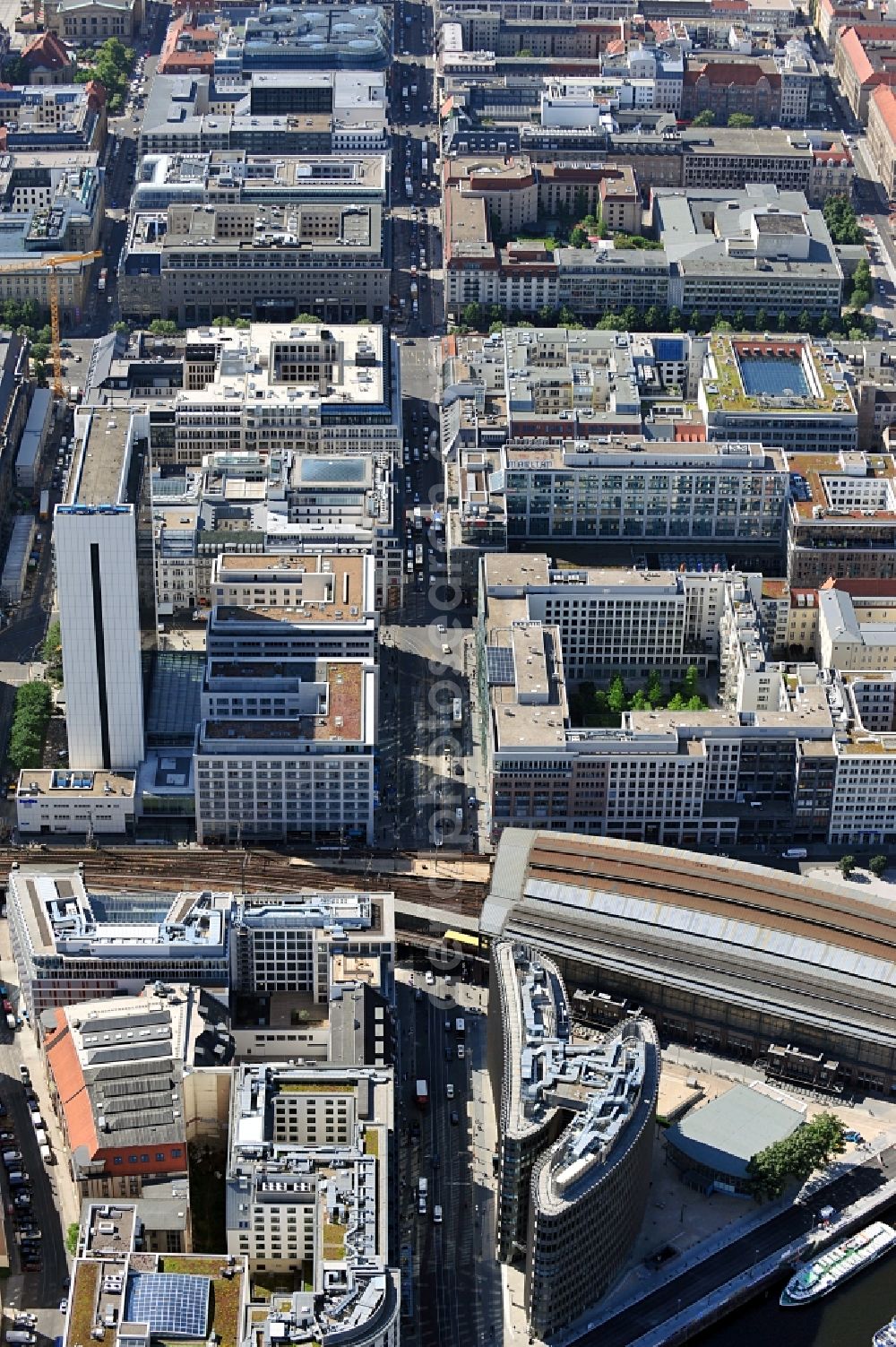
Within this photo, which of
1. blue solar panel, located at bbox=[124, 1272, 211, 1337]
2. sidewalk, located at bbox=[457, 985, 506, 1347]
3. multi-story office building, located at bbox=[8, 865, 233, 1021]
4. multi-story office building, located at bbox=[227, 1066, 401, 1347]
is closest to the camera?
blue solar panel, located at bbox=[124, 1272, 211, 1337]

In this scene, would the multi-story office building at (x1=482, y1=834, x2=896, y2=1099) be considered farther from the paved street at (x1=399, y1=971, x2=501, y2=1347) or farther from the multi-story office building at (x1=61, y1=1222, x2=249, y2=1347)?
the multi-story office building at (x1=61, y1=1222, x2=249, y2=1347)

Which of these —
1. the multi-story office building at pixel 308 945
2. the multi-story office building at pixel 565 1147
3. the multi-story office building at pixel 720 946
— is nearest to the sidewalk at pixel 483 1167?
the multi-story office building at pixel 565 1147

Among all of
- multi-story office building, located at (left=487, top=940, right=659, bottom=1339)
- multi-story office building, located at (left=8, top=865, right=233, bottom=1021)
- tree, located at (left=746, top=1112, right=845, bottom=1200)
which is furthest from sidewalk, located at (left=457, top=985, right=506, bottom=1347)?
multi-story office building, located at (left=8, top=865, right=233, bottom=1021)

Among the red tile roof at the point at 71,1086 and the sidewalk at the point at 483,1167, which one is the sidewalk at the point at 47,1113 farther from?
the sidewalk at the point at 483,1167

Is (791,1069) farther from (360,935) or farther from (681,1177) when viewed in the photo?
(360,935)

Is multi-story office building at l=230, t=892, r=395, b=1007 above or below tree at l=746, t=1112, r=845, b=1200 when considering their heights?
above

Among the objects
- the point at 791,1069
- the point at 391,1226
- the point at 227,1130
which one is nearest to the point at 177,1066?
the point at 227,1130

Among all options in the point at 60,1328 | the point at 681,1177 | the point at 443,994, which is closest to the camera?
the point at 60,1328
